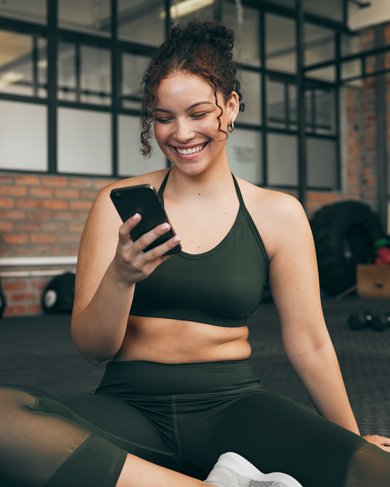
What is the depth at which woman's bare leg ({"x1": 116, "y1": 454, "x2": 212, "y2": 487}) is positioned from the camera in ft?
2.77

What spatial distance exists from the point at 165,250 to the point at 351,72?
7.73 metres

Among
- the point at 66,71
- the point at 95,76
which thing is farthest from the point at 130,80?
the point at 66,71

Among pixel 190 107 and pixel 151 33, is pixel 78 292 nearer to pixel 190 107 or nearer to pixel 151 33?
pixel 190 107

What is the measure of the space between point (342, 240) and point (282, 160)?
1.36 metres

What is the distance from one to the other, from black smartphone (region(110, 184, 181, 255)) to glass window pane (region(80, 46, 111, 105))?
516 cm

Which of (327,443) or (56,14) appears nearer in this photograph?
(327,443)

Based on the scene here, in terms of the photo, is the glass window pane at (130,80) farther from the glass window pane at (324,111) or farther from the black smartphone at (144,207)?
the black smartphone at (144,207)

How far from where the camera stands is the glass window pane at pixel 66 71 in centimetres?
568

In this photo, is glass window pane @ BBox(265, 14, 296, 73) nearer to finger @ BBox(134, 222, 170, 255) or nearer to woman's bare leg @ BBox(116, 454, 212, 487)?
finger @ BBox(134, 222, 170, 255)

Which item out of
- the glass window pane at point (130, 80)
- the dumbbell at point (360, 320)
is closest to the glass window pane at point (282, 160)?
the glass window pane at point (130, 80)

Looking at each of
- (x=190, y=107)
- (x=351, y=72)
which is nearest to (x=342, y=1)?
(x=351, y=72)

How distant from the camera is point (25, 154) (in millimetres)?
5441

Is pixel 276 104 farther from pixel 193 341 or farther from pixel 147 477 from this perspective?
pixel 147 477

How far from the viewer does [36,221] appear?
5.53 metres
